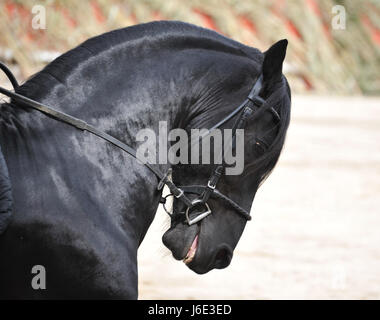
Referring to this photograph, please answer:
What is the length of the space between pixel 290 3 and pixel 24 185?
2814 cm

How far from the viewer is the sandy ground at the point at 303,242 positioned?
6.39 meters

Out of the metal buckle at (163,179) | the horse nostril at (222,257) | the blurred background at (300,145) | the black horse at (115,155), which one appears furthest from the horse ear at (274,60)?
the blurred background at (300,145)

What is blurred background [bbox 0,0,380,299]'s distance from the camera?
6753mm

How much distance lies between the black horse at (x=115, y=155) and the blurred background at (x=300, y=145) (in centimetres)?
43

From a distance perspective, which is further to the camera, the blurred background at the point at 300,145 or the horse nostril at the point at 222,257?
the blurred background at the point at 300,145

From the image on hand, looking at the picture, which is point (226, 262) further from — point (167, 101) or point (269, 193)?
point (269, 193)

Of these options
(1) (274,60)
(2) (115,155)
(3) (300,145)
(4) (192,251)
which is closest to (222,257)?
(4) (192,251)

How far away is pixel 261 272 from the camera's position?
23.0ft

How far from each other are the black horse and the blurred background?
16.8 inches

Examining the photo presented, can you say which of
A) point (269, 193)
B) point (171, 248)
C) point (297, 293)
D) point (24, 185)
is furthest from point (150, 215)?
point (269, 193)

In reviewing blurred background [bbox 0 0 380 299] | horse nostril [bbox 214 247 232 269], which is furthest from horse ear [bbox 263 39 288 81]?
blurred background [bbox 0 0 380 299]

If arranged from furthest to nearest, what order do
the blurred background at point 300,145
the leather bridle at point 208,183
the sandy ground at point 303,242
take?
the blurred background at point 300,145
the sandy ground at point 303,242
the leather bridle at point 208,183

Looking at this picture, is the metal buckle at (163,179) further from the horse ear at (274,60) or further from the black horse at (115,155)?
the horse ear at (274,60)

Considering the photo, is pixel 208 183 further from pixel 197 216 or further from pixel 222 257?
pixel 222 257
